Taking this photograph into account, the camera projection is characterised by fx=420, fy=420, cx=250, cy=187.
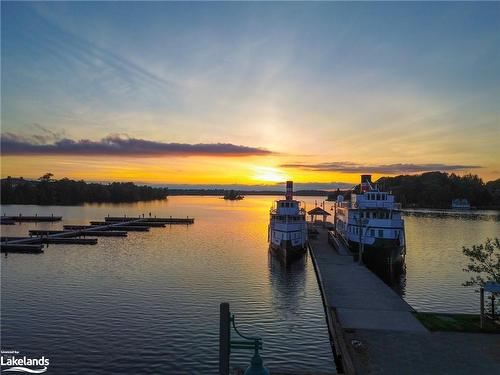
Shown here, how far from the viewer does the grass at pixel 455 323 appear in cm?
2259

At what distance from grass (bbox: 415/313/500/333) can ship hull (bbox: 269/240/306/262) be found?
30.7m

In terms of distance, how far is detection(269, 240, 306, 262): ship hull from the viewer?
56.5 meters

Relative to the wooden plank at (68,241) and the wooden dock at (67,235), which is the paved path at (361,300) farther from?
the wooden dock at (67,235)

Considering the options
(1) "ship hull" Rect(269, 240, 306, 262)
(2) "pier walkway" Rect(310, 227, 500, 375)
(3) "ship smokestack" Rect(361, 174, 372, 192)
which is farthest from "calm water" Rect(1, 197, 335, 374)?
(3) "ship smokestack" Rect(361, 174, 372, 192)

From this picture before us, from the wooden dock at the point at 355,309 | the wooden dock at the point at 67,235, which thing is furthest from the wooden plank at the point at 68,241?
the wooden dock at the point at 355,309

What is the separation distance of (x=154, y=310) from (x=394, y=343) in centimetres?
1961

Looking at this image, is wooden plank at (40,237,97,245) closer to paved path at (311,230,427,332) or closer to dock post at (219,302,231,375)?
paved path at (311,230,427,332)

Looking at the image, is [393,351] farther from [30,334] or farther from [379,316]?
[30,334]

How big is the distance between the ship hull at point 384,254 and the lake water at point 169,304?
2.30 m

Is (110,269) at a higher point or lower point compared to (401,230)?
lower

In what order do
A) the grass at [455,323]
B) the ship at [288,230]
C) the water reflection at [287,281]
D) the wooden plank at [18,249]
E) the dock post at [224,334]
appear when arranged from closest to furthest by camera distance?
the dock post at [224,334] → the grass at [455,323] → the water reflection at [287,281] → the ship at [288,230] → the wooden plank at [18,249]

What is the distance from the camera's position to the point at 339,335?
2178cm

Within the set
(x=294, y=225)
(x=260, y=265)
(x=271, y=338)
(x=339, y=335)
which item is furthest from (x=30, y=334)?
(x=294, y=225)

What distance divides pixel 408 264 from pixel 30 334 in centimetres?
4735
